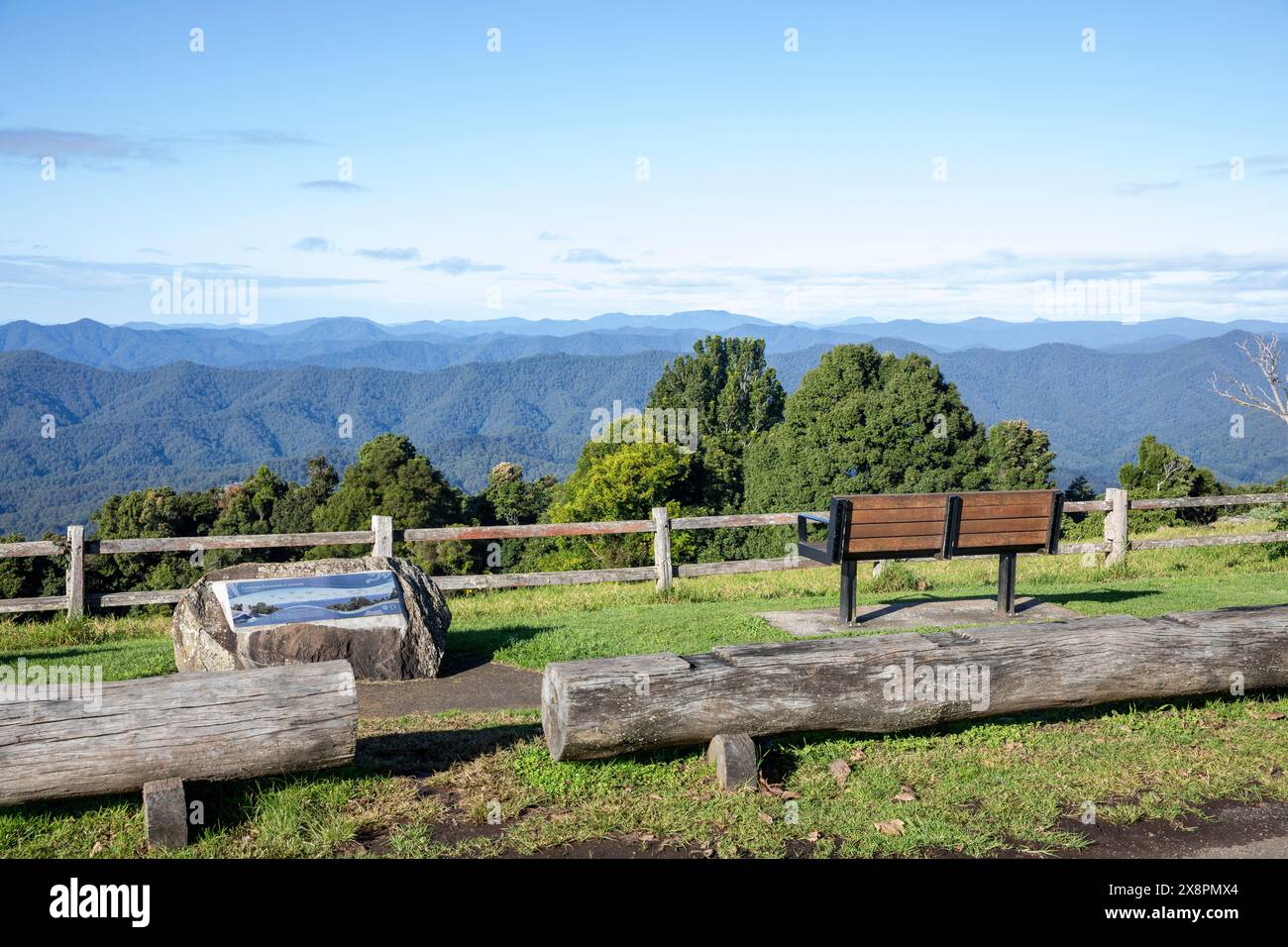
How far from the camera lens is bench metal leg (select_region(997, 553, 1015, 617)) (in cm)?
1035

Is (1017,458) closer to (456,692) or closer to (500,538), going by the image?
(500,538)

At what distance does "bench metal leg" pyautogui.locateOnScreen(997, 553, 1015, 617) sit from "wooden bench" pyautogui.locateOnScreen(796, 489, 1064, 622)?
0.9 inches

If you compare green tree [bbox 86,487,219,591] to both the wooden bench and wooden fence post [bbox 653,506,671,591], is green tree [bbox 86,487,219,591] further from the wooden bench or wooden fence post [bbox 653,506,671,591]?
the wooden bench

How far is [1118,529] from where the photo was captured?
1500 cm

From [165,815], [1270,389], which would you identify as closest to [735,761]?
[165,815]

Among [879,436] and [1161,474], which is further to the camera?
[879,436]

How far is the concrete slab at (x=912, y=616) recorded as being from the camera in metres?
9.89

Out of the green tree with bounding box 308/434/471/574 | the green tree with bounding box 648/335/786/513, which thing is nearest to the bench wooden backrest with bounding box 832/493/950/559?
the green tree with bounding box 308/434/471/574

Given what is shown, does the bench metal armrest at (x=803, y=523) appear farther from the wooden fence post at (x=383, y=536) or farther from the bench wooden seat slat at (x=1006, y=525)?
the wooden fence post at (x=383, y=536)

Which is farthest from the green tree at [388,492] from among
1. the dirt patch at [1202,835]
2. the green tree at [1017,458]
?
the dirt patch at [1202,835]

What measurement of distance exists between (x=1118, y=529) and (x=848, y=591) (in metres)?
6.95
